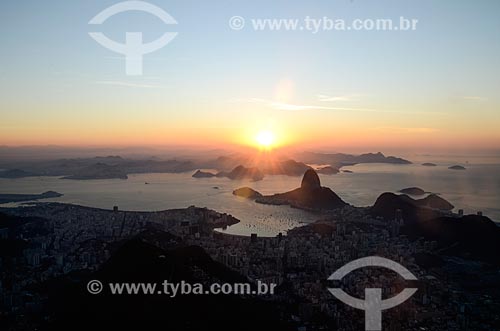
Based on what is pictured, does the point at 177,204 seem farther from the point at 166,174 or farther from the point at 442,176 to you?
the point at 442,176

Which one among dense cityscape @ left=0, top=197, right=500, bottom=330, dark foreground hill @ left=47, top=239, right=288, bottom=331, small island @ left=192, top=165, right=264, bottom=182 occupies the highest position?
small island @ left=192, top=165, right=264, bottom=182

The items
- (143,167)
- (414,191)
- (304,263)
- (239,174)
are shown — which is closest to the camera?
(304,263)

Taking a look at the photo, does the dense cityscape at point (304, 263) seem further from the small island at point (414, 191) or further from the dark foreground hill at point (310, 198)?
the small island at point (414, 191)

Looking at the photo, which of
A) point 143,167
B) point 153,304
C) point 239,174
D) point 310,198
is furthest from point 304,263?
point 143,167

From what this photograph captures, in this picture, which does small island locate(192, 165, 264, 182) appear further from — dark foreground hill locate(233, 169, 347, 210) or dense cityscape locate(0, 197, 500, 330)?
dense cityscape locate(0, 197, 500, 330)

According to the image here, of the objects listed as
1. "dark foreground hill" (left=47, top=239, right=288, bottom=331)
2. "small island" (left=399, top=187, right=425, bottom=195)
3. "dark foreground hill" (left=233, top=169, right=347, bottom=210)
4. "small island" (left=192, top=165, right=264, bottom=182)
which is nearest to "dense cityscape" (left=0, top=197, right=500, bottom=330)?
"dark foreground hill" (left=47, top=239, right=288, bottom=331)

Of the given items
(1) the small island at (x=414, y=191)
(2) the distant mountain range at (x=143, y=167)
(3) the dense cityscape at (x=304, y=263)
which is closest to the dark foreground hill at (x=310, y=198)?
(3) the dense cityscape at (x=304, y=263)

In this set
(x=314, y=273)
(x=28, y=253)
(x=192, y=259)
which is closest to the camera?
(x=192, y=259)

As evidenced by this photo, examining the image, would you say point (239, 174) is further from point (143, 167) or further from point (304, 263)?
point (304, 263)

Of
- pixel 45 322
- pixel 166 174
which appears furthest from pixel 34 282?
pixel 166 174

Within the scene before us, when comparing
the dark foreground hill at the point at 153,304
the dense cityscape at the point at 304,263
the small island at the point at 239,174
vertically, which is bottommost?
the dense cityscape at the point at 304,263

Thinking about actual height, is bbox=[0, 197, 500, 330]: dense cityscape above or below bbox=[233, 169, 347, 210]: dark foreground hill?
Result: below
